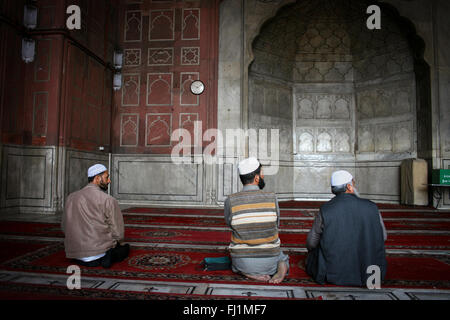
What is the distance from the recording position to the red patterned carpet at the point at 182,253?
76.1 inches

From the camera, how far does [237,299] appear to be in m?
1.67

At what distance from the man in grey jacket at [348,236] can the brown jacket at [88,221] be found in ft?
4.84

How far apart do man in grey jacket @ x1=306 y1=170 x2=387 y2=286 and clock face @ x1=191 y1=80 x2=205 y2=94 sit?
4.84 m

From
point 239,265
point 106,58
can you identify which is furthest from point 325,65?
point 239,265

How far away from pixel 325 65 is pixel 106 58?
5403 millimetres

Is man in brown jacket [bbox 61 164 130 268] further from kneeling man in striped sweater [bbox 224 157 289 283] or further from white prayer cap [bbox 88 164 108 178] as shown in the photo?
kneeling man in striped sweater [bbox 224 157 289 283]

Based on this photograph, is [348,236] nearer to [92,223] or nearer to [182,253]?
[182,253]

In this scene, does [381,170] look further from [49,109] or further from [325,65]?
[49,109]

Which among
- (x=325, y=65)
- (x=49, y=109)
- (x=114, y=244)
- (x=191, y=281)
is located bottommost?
(x=191, y=281)

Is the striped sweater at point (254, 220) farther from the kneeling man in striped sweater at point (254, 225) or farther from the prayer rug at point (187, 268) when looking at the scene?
the prayer rug at point (187, 268)

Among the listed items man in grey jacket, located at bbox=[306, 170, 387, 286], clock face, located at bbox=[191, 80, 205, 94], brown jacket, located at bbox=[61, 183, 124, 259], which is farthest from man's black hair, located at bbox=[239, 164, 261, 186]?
clock face, located at bbox=[191, 80, 205, 94]

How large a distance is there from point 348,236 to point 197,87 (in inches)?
202

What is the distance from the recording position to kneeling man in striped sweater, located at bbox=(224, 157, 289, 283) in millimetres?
1834

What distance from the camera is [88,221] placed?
6.87 ft
